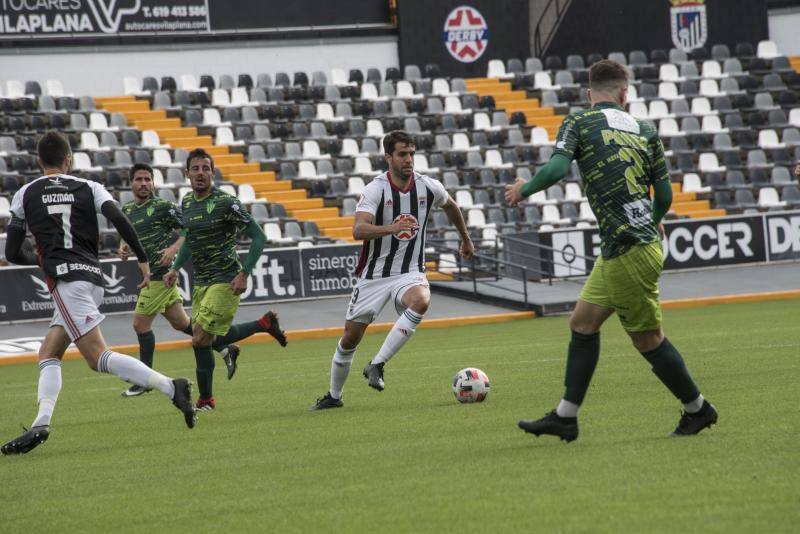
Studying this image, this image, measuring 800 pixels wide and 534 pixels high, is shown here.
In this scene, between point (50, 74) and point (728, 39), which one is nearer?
point (50, 74)

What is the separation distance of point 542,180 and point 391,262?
3722 mm

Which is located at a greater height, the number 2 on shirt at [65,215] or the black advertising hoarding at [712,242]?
the number 2 on shirt at [65,215]

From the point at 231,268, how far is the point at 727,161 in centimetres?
2238

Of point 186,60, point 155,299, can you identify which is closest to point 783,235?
point 186,60

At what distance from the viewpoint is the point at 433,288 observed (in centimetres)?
2430

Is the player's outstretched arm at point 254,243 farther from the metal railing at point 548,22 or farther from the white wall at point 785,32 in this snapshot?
the white wall at point 785,32

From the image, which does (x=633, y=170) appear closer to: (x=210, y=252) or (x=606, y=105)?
(x=606, y=105)

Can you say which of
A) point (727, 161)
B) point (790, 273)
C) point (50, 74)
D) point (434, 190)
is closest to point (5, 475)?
point (434, 190)

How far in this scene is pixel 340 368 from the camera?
10.1 metres

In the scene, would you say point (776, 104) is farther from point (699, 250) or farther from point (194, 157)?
point (194, 157)

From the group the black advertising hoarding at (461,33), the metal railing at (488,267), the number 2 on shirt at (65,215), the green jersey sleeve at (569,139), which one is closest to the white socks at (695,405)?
the green jersey sleeve at (569,139)

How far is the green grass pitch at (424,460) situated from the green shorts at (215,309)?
0.72 m

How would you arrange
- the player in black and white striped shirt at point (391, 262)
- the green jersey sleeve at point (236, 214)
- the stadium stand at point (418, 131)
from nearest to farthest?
the player in black and white striped shirt at point (391, 262) → the green jersey sleeve at point (236, 214) → the stadium stand at point (418, 131)

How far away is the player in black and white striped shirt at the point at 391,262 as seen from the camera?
9.94 m
